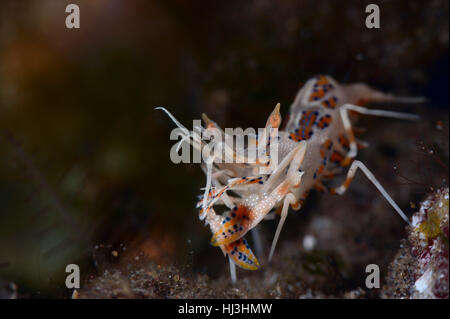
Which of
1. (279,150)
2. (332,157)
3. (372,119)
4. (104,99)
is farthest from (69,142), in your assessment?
(372,119)

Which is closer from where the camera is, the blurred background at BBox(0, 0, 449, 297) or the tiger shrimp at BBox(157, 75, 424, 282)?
the tiger shrimp at BBox(157, 75, 424, 282)

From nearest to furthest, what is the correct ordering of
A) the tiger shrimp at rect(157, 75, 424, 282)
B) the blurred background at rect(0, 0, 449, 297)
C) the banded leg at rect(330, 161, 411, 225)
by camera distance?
the tiger shrimp at rect(157, 75, 424, 282) < the banded leg at rect(330, 161, 411, 225) < the blurred background at rect(0, 0, 449, 297)

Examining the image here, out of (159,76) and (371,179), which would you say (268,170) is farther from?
(159,76)

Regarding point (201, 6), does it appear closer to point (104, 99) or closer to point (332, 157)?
point (104, 99)

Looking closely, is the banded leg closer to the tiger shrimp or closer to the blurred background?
the tiger shrimp

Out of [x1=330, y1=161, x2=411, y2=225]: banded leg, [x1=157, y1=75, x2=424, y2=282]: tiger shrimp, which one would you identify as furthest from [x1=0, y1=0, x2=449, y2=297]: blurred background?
[x1=330, y1=161, x2=411, y2=225]: banded leg

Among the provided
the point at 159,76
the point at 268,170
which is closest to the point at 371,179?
the point at 268,170
